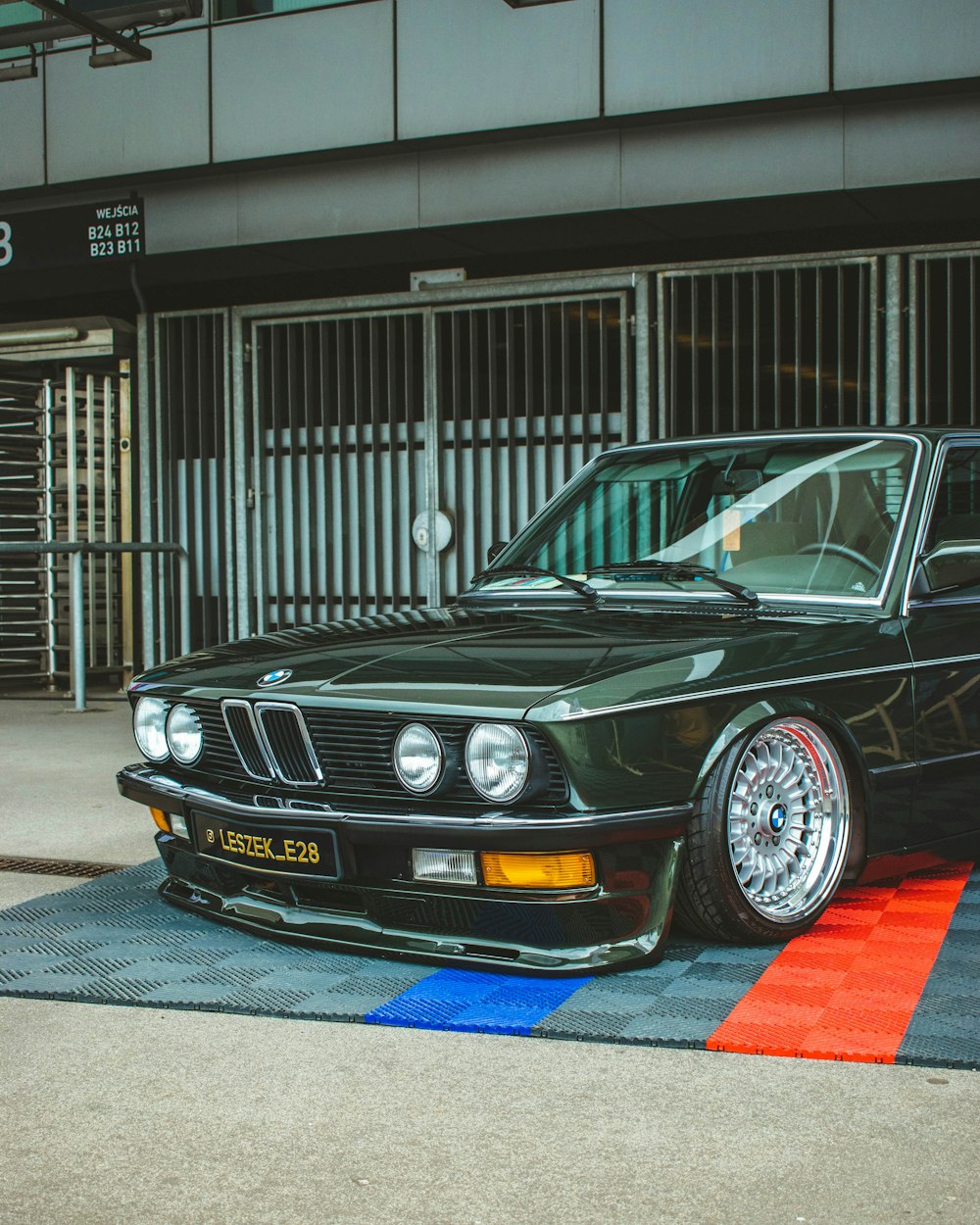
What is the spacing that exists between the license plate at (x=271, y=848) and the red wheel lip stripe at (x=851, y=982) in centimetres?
105

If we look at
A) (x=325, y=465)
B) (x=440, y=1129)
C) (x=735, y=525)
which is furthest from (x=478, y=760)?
(x=325, y=465)

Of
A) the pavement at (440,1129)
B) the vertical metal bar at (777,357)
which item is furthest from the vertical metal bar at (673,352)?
the pavement at (440,1129)

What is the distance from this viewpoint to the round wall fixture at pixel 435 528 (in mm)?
10281

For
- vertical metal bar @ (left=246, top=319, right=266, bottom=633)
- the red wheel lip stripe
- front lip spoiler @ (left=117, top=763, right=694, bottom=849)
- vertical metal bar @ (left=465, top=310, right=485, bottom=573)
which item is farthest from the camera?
vertical metal bar @ (left=246, top=319, right=266, bottom=633)

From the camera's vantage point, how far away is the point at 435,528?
10297mm

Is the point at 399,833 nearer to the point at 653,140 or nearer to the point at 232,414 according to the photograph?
the point at 653,140

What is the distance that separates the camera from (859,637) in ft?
13.8

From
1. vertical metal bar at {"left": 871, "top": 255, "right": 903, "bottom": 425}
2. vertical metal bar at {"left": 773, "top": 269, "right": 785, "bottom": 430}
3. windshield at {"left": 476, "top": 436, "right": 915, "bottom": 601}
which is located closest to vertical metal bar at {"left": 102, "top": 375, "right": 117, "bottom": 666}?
vertical metal bar at {"left": 773, "top": 269, "right": 785, "bottom": 430}

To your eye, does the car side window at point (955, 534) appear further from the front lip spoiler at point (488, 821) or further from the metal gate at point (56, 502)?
the metal gate at point (56, 502)

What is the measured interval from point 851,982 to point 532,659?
110cm

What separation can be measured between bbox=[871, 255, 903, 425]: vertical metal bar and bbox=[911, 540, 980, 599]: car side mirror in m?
4.55

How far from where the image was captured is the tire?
3.74 m

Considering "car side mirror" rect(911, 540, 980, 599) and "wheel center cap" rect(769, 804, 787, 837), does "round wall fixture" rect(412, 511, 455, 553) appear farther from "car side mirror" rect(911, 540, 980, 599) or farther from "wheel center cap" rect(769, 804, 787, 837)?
"wheel center cap" rect(769, 804, 787, 837)

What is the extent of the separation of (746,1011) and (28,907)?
7.63 feet
